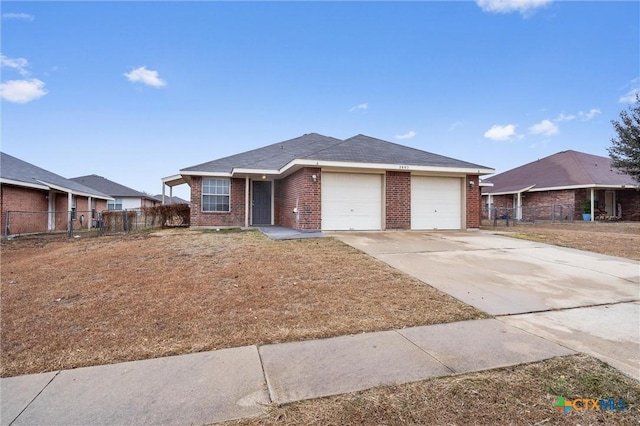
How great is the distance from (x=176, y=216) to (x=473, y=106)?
18.0 m

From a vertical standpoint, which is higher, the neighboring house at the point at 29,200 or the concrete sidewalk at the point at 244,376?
the neighboring house at the point at 29,200

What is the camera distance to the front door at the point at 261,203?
16031 mm

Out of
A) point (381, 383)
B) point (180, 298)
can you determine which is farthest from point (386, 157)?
point (381, 383)

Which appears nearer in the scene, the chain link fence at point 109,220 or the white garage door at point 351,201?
the white garage door at point 351,201

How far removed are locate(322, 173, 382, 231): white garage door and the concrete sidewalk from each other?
29.1ft

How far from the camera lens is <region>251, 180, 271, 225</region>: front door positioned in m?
16.0

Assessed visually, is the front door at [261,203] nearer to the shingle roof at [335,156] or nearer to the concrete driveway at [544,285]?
the shingle roof at [335,156]

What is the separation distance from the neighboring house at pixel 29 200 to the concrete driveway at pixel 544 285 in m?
14.9

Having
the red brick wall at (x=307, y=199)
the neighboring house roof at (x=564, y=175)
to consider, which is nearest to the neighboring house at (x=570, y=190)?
the neighboring house roof at (x=564, y=175)

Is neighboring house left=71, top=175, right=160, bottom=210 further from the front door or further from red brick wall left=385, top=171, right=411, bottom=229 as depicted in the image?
red brick wall left=385, top=171, right=411, bottom=229

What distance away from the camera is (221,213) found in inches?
603

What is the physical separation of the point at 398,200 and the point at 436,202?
1.86 meters

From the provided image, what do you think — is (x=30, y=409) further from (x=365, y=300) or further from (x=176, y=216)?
(x=176, y=216)

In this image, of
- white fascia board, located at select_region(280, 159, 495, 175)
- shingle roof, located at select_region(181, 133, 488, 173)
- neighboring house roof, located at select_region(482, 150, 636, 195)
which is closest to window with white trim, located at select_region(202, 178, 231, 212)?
shingle roof, located at select_region(181, 133, 488, 173)
